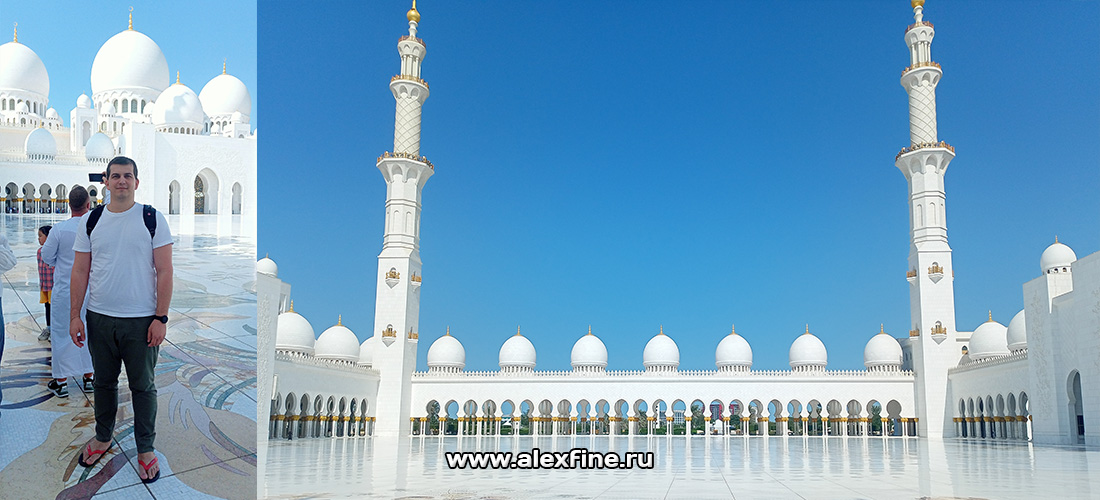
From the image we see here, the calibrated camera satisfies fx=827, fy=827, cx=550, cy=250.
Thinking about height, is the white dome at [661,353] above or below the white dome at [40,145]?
below

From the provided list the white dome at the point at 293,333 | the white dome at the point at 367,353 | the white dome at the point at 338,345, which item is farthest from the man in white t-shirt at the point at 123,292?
the white dome at the point at 338,345

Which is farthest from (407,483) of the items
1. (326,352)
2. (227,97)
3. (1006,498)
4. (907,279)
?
(227,97)

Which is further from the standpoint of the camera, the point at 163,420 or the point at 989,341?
the point at 989,341

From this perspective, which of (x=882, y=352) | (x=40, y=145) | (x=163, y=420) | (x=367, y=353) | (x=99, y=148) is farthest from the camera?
(x=99, y=148)

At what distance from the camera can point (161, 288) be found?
3.04 m

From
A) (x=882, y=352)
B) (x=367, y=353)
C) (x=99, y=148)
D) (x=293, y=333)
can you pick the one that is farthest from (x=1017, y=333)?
(x=99, y=148)

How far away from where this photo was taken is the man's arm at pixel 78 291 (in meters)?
2.99

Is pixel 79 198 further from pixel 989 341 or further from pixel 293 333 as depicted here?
pixel 989 341

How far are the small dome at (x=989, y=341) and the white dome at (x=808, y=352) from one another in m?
3.77

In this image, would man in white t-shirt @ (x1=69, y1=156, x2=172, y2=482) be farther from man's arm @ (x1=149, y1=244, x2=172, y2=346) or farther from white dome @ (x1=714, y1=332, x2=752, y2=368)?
white dome @ (x1=714, y1=332, x2=752, y2=368)

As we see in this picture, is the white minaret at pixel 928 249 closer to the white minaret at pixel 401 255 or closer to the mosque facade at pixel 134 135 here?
the white minaret at pixel 401 255

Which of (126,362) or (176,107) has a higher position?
(176,107)

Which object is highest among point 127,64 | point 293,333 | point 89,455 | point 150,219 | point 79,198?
point 127,64

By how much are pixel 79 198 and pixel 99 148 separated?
942 inches
